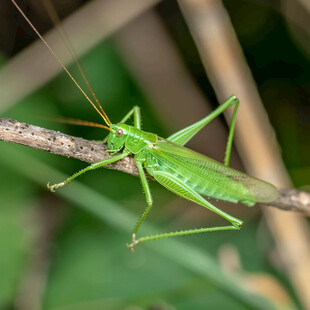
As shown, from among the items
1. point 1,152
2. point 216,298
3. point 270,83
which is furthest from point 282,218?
point 1,152

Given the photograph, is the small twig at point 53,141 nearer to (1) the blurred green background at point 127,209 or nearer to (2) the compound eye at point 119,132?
(2) the compound eye at point 119,132

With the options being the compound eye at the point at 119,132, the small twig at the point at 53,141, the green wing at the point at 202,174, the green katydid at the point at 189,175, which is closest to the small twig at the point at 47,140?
the small twig at the point at 53,141

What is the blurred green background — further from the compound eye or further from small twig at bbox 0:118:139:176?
small twig at bbox 0:118:139:176

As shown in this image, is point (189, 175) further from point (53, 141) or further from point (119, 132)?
point (53, 141)

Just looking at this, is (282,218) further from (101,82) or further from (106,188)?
(101,82)

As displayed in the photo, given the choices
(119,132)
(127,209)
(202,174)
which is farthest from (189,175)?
(127,209)

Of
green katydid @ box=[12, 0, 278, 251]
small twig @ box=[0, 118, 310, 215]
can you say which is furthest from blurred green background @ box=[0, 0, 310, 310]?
small twig @ box=[0, 118, 310, 215]
